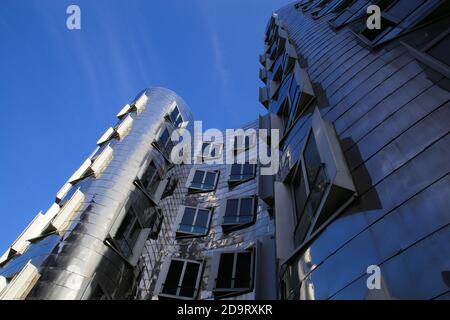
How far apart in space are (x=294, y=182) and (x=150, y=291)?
902cm

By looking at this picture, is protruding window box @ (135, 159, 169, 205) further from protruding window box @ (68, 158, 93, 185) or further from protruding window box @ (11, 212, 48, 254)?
protruding window box @ (11, 212, 48, 254)

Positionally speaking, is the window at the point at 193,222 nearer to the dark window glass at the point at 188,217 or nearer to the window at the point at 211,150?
the dark window glass at the point at 188,217

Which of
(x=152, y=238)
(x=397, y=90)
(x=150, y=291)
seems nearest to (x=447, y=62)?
(x=397, y=90)

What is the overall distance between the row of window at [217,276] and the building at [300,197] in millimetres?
53

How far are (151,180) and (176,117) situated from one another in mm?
6958

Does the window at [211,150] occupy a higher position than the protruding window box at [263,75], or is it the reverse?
the protruding window box at [263,75]

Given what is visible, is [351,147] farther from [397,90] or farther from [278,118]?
[278,118]

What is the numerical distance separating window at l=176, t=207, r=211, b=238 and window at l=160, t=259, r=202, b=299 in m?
2.11

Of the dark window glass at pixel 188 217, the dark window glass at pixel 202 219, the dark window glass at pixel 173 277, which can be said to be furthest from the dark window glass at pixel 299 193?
the dark window glass at pixel 188 217

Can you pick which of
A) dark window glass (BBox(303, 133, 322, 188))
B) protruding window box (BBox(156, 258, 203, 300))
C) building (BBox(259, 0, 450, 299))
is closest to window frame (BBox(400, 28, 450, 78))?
building (BBox(259, 0, 450, 299))

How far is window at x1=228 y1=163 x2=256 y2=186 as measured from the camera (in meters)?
19.1

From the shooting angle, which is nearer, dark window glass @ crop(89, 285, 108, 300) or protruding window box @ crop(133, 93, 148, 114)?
dark window glass @ crop(89, 285, 108, 300)

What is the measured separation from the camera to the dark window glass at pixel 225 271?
41.4 ft
